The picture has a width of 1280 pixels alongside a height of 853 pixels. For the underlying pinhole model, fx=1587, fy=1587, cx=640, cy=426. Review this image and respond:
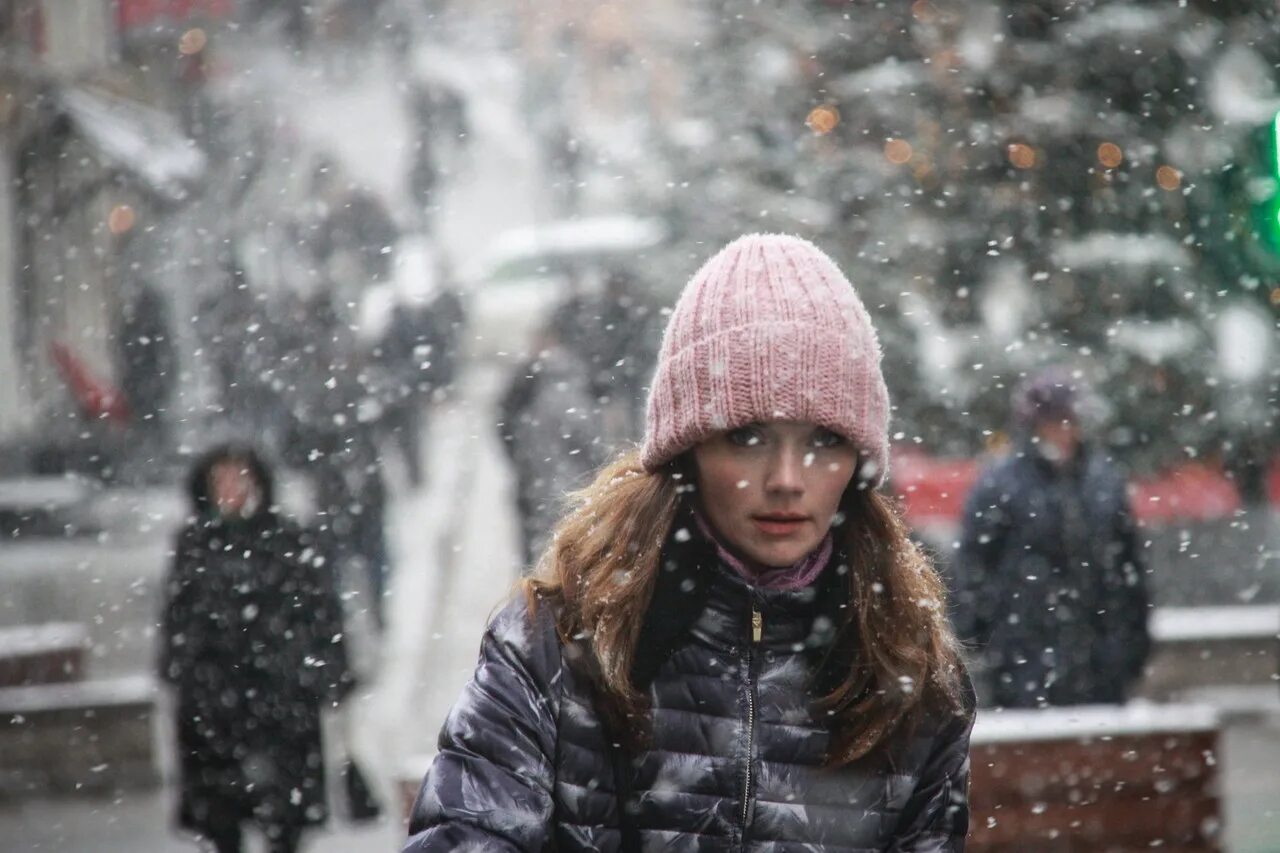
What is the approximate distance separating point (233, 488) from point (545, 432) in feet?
9.82

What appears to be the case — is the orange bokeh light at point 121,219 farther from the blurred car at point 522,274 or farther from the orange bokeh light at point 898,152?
the orange bokeh light at point 898,152

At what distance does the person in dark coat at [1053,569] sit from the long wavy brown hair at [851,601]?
3.78 metres

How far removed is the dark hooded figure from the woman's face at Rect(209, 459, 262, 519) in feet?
A: 0.05

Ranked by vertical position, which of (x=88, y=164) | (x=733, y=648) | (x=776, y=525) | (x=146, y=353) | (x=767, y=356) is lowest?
(x=733, y=648)

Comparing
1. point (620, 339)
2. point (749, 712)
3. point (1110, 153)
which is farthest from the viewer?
point (620, 339)

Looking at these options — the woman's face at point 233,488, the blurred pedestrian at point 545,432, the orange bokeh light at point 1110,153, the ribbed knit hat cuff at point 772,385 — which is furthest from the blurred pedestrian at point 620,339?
the ribbed knit hat cuff at point 772,385

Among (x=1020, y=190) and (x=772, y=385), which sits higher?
(x=1020, y=190)

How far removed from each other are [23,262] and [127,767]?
13277 millimetres

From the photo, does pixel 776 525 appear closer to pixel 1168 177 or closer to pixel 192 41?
pixel 1168 177

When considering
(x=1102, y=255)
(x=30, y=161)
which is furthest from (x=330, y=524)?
(x=30, y=161)

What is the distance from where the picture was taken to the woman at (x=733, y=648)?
199 centimetres

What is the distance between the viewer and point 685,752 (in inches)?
79.7

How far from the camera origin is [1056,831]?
4.70 metres

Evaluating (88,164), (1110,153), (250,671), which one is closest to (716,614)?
(250,671)
